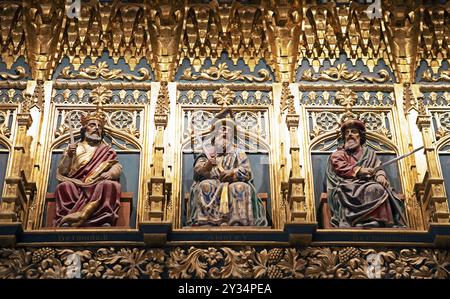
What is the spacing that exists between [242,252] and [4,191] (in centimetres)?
365

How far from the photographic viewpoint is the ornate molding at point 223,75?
50.9 feet

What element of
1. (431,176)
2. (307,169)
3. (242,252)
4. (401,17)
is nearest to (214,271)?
(242,252)

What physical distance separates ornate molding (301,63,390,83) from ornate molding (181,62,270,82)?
2.35ft

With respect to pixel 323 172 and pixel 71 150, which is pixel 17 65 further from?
pixel 323 172

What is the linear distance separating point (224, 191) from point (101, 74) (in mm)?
3504

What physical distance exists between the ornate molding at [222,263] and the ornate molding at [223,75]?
11.9ft

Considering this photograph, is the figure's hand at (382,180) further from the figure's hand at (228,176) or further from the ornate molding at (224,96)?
the ornate molding at (224,96)

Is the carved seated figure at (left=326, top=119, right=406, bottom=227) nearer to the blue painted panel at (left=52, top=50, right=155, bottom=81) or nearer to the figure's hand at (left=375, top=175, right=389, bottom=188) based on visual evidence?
the figure's hand at (left=375, top=175, right=389, bottom=188)

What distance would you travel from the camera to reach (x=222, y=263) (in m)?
13.0

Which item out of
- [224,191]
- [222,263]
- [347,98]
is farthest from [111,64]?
[222,263]

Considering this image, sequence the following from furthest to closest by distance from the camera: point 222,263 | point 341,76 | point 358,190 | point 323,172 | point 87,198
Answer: point 341,76
point 323,172
point 358,190
point 87,198
point 222,263

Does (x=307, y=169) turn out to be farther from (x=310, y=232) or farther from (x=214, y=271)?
(x=214, y=271)

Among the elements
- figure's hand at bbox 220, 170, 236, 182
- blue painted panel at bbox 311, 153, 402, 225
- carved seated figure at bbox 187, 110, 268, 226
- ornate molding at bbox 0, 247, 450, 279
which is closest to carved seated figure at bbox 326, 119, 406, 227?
blue painted panel at bbox 311, 153, 402, 225
